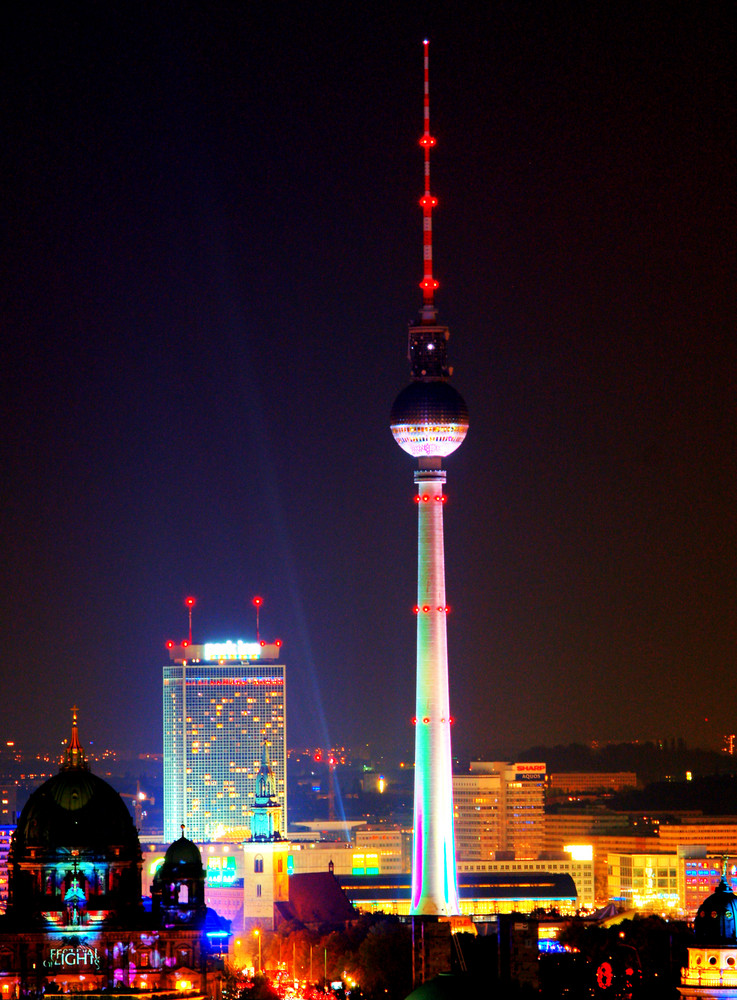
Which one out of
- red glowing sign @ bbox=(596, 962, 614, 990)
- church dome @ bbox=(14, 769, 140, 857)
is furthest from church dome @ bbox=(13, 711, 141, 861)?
red glowing sign @ bbox=(596, 962, 614, 990)

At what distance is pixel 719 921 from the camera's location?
417 ft

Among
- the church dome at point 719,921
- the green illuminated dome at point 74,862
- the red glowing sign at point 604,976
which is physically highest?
the green illuminated dome at point 74,862

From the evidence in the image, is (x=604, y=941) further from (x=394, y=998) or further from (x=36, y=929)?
(x=36, y=929)

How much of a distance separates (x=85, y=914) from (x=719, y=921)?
1591 inches

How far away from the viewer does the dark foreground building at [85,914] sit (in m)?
154

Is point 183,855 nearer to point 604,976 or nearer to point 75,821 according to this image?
point 75,821

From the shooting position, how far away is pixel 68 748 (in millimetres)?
163250

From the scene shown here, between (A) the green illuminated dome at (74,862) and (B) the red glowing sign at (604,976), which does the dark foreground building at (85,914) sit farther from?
(B) the red glowing sign at (604,976)

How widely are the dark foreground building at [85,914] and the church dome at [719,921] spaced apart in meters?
34.6

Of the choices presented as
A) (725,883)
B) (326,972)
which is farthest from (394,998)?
(725,883)

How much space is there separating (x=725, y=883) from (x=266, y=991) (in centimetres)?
4441

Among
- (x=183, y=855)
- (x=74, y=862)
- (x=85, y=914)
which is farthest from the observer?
(x=183, y=855)

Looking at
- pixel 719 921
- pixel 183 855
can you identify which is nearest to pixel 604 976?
pixel 719 921

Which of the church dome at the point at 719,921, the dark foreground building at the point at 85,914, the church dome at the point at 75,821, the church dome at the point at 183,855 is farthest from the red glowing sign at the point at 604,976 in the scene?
the church dome at the point at 75,821
